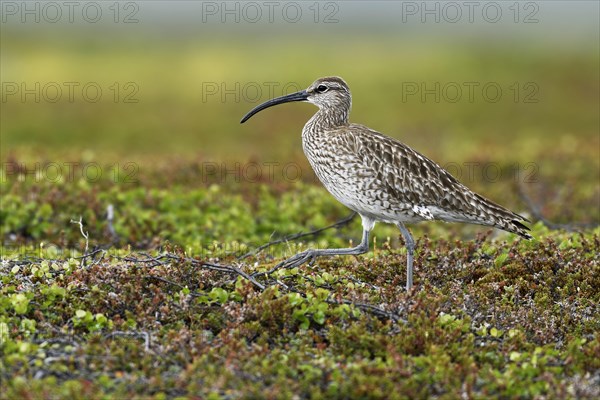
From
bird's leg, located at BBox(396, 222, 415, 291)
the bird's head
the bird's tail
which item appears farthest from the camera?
the bird's head

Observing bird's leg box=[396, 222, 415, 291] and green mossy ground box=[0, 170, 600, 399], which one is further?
bird's leg box=[396, 222, 415, 291]

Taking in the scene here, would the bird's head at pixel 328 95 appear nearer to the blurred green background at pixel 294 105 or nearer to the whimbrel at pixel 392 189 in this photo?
the whimbrel at pixel 392 189

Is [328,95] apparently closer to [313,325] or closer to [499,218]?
[499,218]

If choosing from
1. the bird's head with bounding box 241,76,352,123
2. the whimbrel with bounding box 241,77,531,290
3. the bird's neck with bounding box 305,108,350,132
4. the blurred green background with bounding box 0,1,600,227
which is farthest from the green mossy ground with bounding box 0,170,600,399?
the blurred green background with bounding box 0,1,600,227

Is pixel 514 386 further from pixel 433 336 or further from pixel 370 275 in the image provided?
pixel 370 275

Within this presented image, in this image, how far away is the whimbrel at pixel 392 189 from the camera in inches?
400

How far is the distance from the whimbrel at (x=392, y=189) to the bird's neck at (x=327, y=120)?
27.9 inches

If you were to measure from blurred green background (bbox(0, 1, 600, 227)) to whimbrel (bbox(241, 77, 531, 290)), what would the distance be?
821 centimetres

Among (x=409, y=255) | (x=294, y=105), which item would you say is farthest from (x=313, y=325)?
(x=294, y=105)

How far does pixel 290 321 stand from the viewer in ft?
26.9

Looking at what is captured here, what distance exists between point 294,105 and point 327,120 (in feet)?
77.5

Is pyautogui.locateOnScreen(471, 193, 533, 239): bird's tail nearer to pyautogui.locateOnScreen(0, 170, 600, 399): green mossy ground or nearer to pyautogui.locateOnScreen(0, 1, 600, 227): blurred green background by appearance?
pyautogui.locateOnScreen(0, 170, 600, 399): green mossy ground

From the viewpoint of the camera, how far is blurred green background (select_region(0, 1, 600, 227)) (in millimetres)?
21891

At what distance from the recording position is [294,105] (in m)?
35.1
